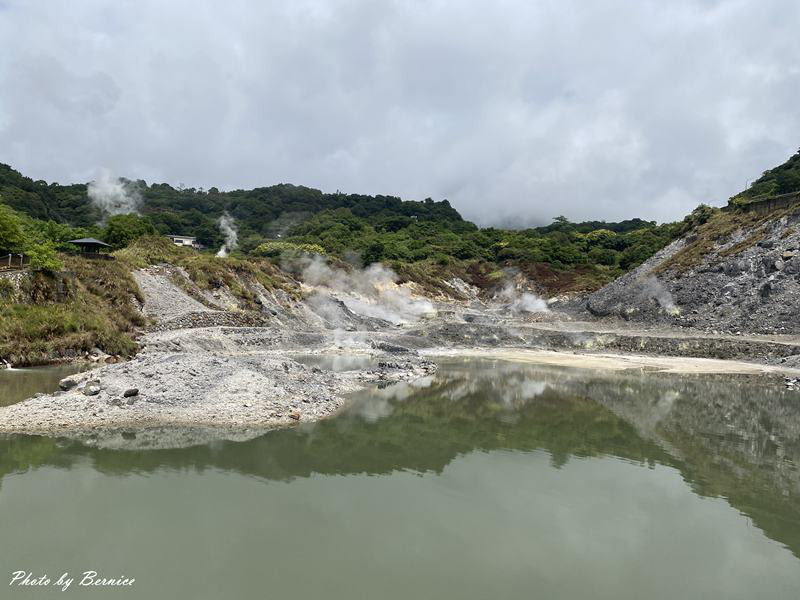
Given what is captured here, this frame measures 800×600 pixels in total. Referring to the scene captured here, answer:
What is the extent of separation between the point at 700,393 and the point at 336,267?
6117 centimetres

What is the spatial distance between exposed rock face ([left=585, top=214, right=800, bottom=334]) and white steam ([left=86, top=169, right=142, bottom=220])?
10893 centimetres

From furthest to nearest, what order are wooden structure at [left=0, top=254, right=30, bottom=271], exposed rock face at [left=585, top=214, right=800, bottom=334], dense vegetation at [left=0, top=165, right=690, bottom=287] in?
1. dense vegetation at [left=0, top=165, right=690, bottom=287]
2. exposed rock face at [left=585, top=214, right=800, bottom=334]
3. wooden structure at [left=0, top=254, right=30, bottom=271]

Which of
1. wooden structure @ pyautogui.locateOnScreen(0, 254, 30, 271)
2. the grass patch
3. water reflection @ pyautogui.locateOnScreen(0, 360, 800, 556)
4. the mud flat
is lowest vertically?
water reflection @ pyautogui.locateOnScreen(0, 360, 800, 556)

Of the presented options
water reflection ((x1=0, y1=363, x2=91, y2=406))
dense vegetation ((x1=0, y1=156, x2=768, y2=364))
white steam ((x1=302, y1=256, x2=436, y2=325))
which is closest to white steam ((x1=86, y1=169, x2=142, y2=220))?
dense vegetation ((x1=0, y1=156, x2=768, y2=364))

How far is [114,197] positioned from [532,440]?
5448 inches

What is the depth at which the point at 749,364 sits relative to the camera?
35.9m

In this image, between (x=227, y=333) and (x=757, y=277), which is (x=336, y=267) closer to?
(x=227, y=333)

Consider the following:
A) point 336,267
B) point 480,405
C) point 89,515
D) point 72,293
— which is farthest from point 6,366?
point 336,267

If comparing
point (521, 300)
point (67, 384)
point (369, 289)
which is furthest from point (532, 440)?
point (521, 300)

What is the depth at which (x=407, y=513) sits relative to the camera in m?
9.55

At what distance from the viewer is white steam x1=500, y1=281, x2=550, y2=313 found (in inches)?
2949

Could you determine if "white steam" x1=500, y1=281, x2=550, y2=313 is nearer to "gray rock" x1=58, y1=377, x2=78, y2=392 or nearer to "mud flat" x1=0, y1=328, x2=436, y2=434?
"mud flat" x1=0, y1=328, x2=436, y2=434

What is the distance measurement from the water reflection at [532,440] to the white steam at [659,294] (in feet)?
82.5

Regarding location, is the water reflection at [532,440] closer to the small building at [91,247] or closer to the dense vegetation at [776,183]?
the small building at [91,247]
